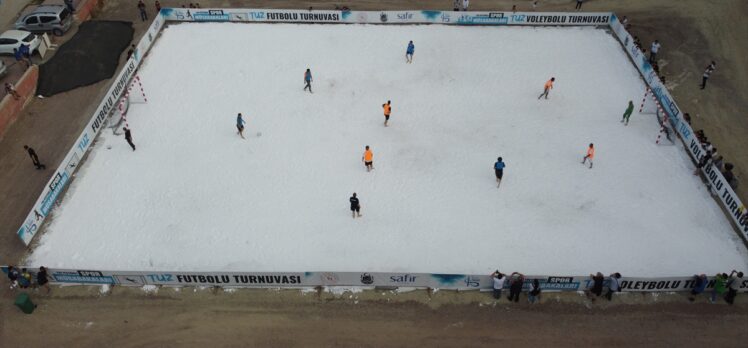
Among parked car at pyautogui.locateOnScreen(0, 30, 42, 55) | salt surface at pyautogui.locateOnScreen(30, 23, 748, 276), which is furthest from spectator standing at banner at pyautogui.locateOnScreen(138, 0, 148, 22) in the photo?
parked car at pyautogui.locateOnScreen(0, 30, 42, 55)

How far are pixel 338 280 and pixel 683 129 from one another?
684 inches

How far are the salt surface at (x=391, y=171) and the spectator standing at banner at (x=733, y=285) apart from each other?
123cm

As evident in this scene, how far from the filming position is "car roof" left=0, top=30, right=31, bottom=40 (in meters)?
32.0

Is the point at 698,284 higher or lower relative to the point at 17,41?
lower

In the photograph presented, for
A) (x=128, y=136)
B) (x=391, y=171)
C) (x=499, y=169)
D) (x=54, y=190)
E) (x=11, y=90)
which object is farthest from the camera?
(x=11, y=90)

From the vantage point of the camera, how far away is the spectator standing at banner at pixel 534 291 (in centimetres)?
1884

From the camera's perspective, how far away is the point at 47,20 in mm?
33875

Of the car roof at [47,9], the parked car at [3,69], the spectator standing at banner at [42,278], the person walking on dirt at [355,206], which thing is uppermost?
the car roof at [47,9]


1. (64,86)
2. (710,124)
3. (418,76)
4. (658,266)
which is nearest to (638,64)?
(710,124)

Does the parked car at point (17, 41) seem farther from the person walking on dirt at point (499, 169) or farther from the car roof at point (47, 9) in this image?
the person walking on dirt at point (499, 169)

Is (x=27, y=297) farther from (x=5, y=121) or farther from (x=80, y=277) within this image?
(x=5, y=121)

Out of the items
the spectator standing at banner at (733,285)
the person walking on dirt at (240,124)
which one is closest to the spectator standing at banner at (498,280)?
the spectator standing at banner at (733,285)

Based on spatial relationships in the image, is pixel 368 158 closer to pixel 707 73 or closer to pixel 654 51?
pixel 654 51

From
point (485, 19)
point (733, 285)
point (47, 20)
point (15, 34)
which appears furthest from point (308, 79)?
point (733, 285)
